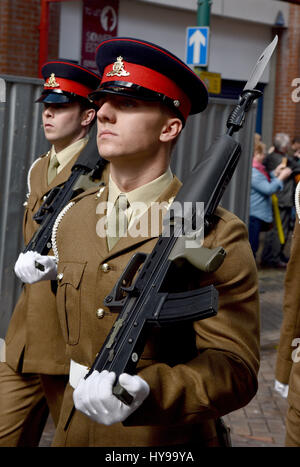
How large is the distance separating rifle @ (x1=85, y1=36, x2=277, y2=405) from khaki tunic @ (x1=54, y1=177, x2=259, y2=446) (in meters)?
0.11

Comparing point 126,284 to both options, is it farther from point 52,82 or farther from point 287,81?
point 287,81

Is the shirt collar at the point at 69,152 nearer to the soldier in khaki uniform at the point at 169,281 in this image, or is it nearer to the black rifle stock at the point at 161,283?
the soldier in khaki uniform at the point at 169,281

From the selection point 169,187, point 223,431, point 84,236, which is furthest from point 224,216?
point 223,431

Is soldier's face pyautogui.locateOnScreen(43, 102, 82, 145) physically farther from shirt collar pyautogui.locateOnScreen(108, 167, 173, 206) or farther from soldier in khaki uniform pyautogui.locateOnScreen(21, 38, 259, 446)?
shirt collar pyautogui.locateOnScreen(108, 167, 173, 206)

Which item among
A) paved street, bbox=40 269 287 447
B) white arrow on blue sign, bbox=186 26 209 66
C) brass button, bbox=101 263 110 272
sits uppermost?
white arrow on blue sign, bbox=186 26 209 66

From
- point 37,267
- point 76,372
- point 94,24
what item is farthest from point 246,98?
point 94,24

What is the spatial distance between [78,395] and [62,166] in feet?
8.16

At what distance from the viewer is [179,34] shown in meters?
15.2

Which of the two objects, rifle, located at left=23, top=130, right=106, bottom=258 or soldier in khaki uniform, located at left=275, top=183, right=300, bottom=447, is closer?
soldier in khaki uniform, located at left=275, top=183, right=300, bottom=447

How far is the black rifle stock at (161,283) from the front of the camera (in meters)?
2.35

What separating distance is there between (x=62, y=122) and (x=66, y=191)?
1.75 ft

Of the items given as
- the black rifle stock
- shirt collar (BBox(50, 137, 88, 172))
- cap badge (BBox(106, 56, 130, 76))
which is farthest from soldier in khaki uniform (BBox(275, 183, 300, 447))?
shirt collar (BBox(50, 137, 88, 172))

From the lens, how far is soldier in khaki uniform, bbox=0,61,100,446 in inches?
158

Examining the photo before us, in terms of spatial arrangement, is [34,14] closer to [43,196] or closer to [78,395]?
[43,196]
